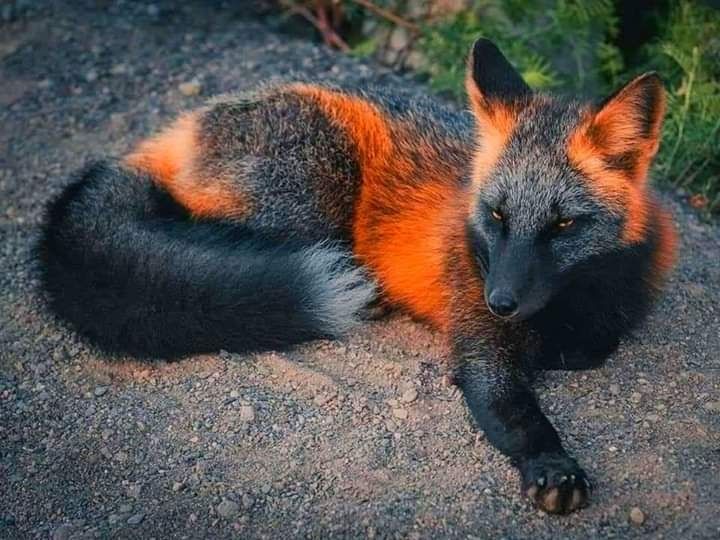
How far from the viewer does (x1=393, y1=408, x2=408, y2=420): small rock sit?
4992 millimetres

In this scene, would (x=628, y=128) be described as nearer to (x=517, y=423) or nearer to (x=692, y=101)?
(x=517, y=423)

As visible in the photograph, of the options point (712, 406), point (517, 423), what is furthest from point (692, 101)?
point (517, 423)

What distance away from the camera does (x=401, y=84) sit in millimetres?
8562

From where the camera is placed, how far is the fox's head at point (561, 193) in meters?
4.67

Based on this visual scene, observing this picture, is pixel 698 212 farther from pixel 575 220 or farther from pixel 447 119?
pixel 575 220

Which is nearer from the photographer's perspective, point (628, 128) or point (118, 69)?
point (628, 128)

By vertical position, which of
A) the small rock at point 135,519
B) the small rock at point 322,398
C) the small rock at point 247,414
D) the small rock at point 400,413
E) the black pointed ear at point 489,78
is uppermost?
the black pointed ear at point 489,78

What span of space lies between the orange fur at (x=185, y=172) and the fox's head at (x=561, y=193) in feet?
5.29

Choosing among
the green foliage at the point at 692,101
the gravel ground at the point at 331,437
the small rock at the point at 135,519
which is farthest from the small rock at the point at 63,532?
the green foliage at the point at 692,101

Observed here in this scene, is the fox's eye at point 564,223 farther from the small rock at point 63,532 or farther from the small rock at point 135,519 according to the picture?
the small rock at point 63,532

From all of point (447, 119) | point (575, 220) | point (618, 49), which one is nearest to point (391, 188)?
point (447, 119)

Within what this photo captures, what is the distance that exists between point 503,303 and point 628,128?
1.04 meters

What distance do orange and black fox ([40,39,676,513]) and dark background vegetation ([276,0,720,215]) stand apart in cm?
167

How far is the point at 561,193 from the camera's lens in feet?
15.6
